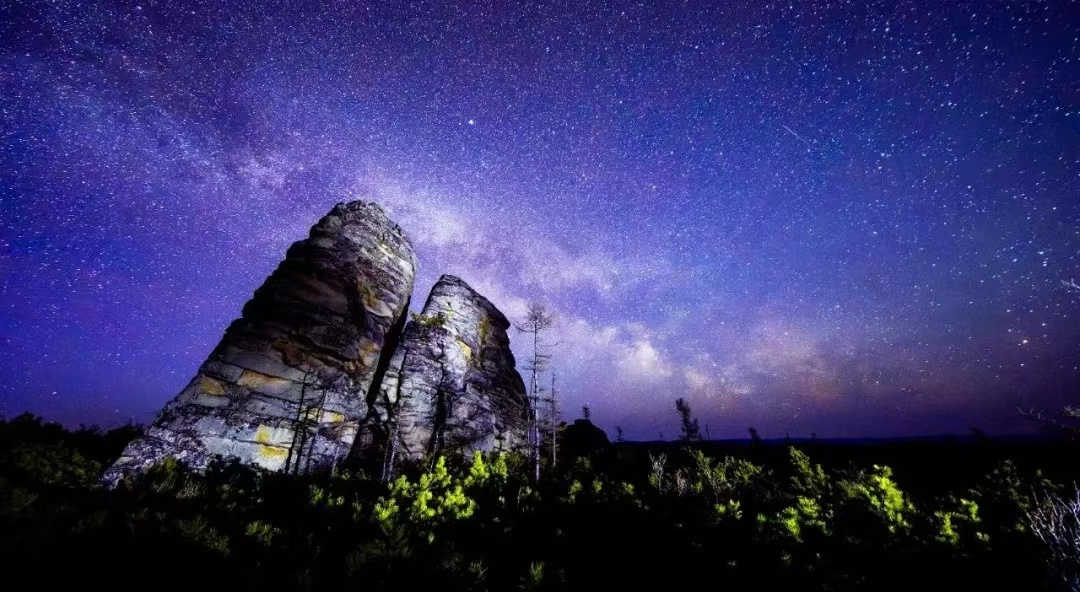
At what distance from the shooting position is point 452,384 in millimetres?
25609

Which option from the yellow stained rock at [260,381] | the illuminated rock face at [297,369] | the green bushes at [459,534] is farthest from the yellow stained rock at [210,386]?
the green bushes at [459,534]

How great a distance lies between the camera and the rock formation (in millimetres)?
22500

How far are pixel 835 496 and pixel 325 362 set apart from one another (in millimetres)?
26848

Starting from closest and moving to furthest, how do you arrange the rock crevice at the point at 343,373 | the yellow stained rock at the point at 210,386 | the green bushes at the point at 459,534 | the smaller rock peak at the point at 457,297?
1. the green bushes at the point at 459,534
2. the rock crevice at the point at 343,373
3. the yellow stained rock at the point at 210,386
4. the smaller rock peak at the point at 457,297

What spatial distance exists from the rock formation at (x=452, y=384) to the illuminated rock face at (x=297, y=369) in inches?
72.2

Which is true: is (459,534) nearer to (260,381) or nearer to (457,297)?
(260,381)

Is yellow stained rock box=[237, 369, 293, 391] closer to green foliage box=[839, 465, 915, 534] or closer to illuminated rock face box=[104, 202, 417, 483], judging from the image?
illuminated rock face box=[104, 202, 417, 483]

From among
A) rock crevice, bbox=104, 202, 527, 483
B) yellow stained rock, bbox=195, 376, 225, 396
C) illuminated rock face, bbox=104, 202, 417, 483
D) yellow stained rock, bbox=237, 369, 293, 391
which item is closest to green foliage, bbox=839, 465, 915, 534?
rock crevice, bbox=104, 202, 527, 483

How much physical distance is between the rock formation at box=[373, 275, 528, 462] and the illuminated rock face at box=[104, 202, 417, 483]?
1.83 meters

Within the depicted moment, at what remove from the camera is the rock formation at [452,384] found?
22.5m

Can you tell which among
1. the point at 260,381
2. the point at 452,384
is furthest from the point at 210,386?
the point at 452,384

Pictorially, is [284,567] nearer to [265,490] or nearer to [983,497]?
[265,490]

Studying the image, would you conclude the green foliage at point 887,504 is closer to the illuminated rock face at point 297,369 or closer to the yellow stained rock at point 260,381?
the illuminated rock face at point 297,369

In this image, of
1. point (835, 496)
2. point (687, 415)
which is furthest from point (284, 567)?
point (687, 415)
